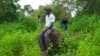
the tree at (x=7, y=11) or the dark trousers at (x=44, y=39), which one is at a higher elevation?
the tree at (x=7, y=11)

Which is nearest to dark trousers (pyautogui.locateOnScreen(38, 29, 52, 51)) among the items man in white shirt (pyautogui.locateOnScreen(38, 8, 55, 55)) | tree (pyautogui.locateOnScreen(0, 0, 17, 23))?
man in white shirt (pyautogui.locateOnScreen(38, 8, 55, 55))

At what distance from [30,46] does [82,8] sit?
759 inches

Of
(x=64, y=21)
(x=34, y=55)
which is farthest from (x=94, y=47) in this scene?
(x=64, y=21)

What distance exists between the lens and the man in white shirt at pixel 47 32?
1133 centimetres

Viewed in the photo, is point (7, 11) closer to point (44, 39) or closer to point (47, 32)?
point (44, 39)

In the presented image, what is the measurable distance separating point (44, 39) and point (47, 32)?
25 cm

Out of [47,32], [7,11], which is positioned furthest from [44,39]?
[7,11]

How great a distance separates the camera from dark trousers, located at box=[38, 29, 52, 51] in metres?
11.4

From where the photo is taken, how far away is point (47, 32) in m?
11.4

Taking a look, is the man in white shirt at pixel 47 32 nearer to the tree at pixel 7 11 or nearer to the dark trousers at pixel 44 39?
the dark trousers at pixel 44 39

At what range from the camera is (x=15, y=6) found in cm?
2870

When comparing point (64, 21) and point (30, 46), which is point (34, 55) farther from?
point (64, 21)

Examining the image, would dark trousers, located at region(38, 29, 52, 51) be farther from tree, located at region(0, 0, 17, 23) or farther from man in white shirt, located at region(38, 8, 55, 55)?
tree, located at region(0, 0, 17, 23)

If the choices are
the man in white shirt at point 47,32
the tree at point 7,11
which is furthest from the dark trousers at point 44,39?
the tree at point 7,11
